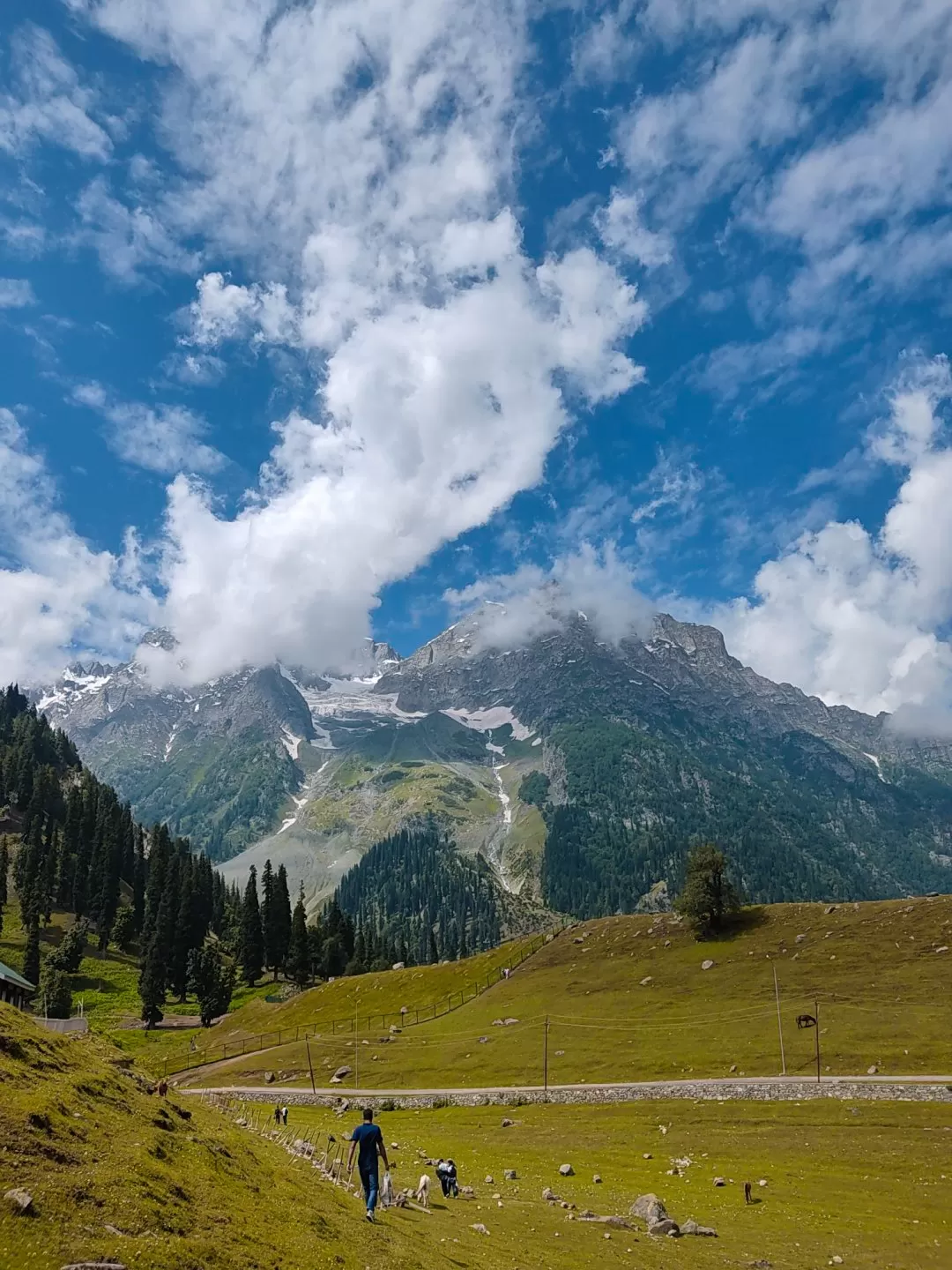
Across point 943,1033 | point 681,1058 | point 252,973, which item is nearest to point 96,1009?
point 252,973

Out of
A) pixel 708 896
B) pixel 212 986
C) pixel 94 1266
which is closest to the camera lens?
pixel 94 1266

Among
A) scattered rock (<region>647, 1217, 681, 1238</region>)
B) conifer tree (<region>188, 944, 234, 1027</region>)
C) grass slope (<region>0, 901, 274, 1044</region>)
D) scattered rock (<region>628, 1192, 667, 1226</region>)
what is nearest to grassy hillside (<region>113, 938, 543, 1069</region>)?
conifer tree (<region>188, 944, 234, 1027</region>)

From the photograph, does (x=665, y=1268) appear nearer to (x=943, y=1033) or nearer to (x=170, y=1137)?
(x=170, y=1137)

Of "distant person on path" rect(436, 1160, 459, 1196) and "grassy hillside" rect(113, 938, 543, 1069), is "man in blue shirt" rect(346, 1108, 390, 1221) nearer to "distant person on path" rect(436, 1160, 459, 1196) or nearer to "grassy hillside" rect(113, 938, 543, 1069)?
"distant person on path" rect(436, 1160, 459, 1196)

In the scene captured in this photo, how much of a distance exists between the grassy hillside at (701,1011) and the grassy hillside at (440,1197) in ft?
63.9

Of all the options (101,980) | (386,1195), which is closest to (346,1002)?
(101,980)

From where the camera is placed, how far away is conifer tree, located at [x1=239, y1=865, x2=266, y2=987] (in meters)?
183

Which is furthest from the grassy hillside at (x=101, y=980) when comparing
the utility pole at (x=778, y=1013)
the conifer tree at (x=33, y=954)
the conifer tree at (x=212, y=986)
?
the utility pole at (x=778, y=1013)

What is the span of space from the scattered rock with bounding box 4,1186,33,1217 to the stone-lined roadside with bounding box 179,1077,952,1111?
70294 millimetres

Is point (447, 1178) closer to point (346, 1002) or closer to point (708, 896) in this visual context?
point (708, 896)

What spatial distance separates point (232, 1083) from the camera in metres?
101

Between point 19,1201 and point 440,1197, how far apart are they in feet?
92.4

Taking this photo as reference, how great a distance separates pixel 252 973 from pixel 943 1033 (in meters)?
154

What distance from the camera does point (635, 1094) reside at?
77.7 m
